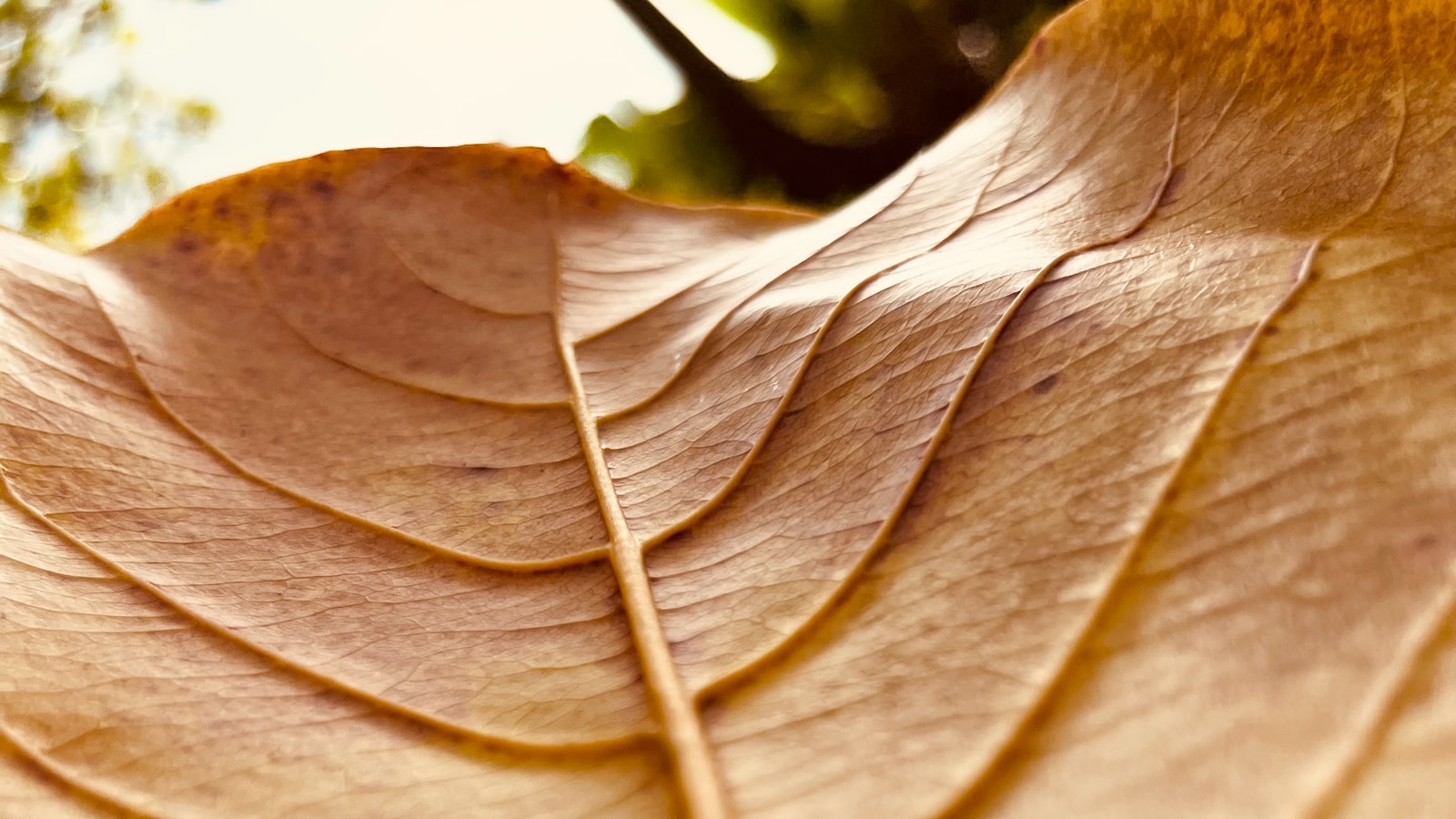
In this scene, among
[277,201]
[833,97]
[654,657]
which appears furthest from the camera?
[833,97]

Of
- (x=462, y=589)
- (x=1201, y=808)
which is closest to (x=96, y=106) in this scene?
(x=462, y=589)

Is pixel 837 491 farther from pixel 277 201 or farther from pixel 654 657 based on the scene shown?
pixel 277 201

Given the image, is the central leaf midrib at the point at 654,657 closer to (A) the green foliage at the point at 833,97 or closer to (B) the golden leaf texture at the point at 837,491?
(B) the golden leaf texture at the point at 837,491

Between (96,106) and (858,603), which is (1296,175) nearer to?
(858,603)

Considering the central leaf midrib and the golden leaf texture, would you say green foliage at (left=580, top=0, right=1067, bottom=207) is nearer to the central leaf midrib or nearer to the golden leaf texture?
the golden leaf texture

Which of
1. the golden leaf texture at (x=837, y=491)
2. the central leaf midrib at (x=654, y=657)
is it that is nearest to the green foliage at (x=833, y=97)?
the golden leaf texture at (x=837, y=491)

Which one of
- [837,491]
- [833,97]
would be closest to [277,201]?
[837,491]
